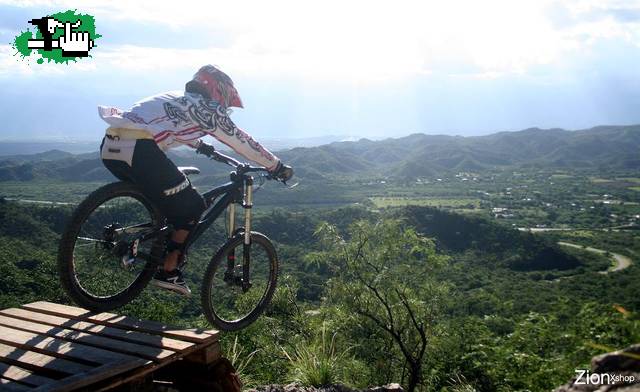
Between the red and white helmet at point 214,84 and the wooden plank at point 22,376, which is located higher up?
the red and white helmet at point 214,84

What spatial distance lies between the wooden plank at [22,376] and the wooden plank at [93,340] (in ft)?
1.99

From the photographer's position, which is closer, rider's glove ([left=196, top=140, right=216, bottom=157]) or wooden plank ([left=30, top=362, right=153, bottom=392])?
wooden plank ([left=30, top=362, right=153, bottom=392])

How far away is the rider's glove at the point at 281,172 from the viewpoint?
5.58 meters

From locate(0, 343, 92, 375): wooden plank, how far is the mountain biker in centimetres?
120

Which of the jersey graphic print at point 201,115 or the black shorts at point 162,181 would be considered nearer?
the black shorts at point 162,181

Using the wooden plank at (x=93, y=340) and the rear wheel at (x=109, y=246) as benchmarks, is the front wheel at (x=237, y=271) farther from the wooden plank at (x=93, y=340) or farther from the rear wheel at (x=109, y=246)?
the wooden plank at (x=93, y=340)

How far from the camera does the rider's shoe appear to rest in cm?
492

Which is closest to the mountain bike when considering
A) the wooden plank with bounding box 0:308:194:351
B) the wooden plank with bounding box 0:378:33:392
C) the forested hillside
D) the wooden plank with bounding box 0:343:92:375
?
the wooden plank with bounding box 0:308:194:351

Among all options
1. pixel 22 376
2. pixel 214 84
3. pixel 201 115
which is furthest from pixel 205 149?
pixel 22 376

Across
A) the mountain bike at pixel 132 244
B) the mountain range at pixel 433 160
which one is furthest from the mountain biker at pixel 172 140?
the mountain range at pixel 433 160

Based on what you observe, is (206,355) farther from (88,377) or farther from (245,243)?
(245,243)

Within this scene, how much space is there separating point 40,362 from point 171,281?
4.41 ft

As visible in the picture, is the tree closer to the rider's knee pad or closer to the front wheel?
the front wheel

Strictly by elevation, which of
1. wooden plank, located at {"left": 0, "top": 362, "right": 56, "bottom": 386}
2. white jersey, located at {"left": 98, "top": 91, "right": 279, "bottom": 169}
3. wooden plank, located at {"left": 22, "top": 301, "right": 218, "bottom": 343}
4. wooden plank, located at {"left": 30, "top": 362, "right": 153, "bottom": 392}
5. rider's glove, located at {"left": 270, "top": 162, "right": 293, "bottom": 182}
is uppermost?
white jersey, located at {"left": 98, "top": 91, "right": 279, "bottom": 169}
